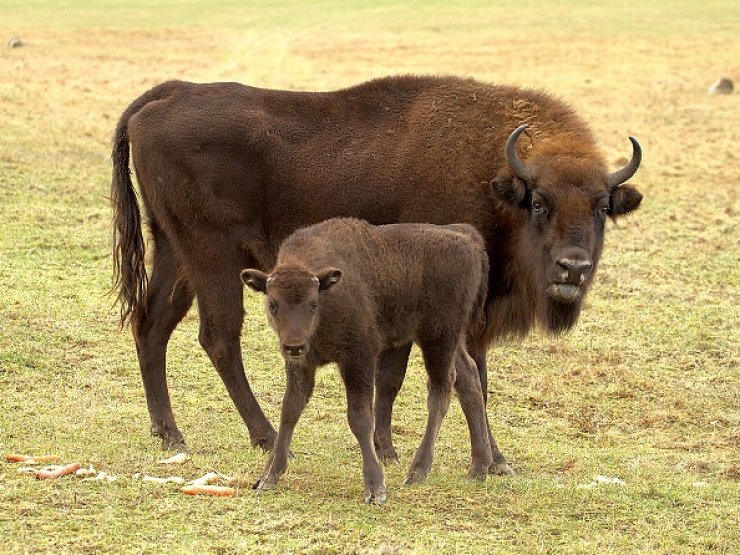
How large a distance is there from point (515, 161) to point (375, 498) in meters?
2.76

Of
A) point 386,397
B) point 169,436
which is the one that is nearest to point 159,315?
point 169,436

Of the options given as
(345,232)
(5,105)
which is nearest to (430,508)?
(345,232)

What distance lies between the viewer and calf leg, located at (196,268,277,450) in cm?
905

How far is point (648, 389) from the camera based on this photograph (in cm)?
1103

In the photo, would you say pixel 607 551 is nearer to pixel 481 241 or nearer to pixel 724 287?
pixel 481 241

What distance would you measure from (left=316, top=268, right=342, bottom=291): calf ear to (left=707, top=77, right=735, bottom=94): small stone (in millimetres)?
23243

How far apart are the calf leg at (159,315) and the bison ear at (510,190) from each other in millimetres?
2431

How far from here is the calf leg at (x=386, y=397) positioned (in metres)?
8.77

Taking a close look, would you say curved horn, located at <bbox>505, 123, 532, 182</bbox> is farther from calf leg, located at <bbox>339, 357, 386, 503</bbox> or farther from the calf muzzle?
the calf muzzle

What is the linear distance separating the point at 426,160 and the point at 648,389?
3.25m

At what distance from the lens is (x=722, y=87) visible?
28.8m

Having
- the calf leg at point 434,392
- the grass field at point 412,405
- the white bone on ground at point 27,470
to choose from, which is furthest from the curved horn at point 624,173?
the white bone on ground at point 27,470

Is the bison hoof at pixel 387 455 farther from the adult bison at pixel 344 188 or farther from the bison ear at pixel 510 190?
the bison ear at pixel 510 190

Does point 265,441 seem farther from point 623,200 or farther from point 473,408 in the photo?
point 623,200
